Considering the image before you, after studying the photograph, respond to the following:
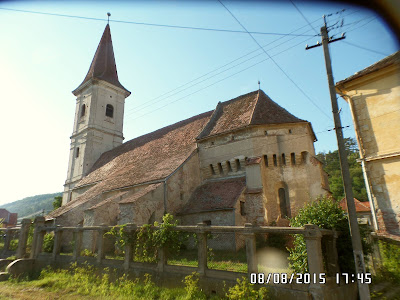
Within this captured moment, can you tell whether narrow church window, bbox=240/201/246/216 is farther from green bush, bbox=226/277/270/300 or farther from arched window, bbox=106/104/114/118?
arched window, bbox=106/104/114/118

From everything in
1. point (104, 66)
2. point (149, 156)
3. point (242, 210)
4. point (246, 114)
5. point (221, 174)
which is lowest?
point (242, 210)

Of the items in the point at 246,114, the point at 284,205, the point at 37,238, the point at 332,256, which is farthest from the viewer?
the point at 246,114

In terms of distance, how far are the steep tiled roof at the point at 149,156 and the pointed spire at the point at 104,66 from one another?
9.35 m

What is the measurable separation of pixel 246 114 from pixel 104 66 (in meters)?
22.8

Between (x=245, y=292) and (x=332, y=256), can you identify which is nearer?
(x=245, y=292)

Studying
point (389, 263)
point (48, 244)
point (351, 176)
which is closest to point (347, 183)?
point (389, 263)

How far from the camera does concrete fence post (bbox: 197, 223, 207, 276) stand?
869 cm

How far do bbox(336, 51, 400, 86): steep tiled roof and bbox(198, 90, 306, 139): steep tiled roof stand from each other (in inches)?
173

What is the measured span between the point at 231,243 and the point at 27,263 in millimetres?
10888

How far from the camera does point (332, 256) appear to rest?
7.72 metres

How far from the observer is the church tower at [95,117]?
29.2m

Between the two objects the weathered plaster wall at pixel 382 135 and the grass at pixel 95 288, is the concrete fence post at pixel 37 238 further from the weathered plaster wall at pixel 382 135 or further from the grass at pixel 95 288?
the weathered plaster wall at pixel 382 135

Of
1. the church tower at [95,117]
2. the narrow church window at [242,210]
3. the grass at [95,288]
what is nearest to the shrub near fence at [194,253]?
the grass at [95,288]

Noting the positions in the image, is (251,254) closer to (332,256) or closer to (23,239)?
(332,256)
